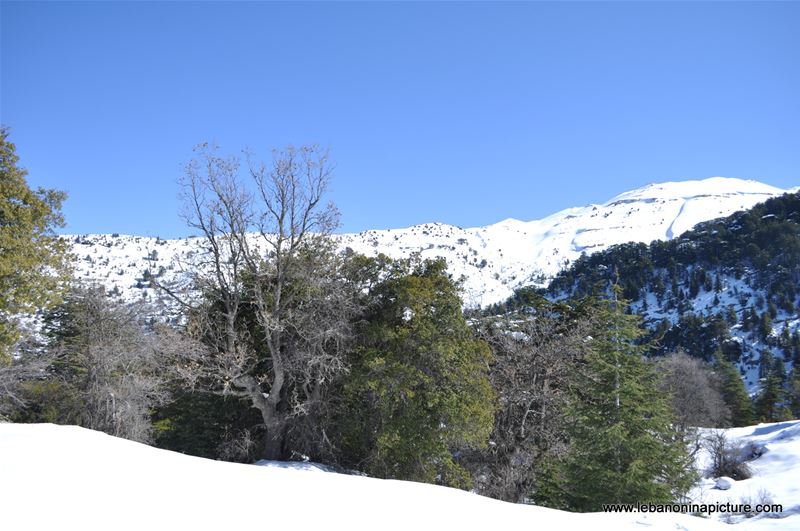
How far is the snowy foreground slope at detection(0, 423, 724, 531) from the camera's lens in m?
4.20

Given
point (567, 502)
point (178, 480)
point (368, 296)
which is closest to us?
point (178, 480)

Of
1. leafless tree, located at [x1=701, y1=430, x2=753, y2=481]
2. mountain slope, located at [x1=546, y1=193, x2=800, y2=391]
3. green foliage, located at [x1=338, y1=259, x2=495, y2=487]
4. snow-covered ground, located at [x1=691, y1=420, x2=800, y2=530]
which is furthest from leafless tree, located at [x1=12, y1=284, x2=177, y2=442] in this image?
mountain slope, located at [x1=546, y1=193, x2=800, y2=391]

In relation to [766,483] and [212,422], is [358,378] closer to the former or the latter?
[212,422]

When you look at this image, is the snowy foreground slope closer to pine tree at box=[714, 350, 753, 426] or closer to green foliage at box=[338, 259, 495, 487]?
green foliage at box=[338, 259, 495, 487]

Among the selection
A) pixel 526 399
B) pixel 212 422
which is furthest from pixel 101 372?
pixel 526 399

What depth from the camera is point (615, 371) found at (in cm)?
1370

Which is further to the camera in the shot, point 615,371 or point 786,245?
point 786,245

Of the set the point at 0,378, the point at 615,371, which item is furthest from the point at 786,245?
the point at 0,378

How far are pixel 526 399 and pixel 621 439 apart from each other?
9.76m

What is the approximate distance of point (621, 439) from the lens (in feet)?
41.9

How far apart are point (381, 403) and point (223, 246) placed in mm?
8091

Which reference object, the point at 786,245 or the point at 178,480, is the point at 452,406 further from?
the point at 786,245

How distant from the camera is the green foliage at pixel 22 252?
534 inches

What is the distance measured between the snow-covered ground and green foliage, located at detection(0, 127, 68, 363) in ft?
54.1
